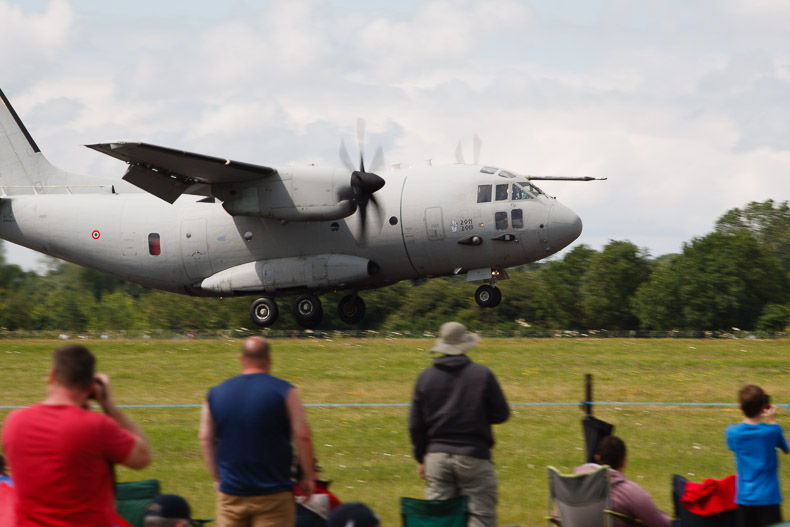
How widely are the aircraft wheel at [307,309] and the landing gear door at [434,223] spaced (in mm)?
4228

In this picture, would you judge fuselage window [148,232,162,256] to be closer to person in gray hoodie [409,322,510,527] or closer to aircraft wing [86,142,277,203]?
aircraft wing [86,142,277,203]

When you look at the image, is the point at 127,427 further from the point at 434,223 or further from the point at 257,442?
the point at 434,223

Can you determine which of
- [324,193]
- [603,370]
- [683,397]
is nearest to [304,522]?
[683,397]

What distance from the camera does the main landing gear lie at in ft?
93.5

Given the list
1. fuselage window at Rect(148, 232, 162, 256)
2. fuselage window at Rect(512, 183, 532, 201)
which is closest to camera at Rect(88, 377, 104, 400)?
fuselage window at Rect(512, 183, 532, 201)

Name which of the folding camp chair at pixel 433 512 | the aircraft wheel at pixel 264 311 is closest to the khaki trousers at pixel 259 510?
the folding camp chair at pixel 433 512

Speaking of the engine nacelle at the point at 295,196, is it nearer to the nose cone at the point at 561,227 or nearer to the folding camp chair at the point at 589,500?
the nose cone at the point at 561,227

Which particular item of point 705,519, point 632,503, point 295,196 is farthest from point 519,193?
point 632,503

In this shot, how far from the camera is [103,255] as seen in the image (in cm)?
3034

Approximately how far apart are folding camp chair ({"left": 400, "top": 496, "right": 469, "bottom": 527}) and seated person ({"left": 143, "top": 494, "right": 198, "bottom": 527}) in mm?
1799

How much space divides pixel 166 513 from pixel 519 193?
20132 mm

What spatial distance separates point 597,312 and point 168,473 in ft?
155

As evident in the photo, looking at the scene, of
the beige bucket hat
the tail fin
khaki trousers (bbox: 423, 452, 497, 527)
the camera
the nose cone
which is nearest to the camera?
the camera

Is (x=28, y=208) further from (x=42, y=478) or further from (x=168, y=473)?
(x=42, y=478)
